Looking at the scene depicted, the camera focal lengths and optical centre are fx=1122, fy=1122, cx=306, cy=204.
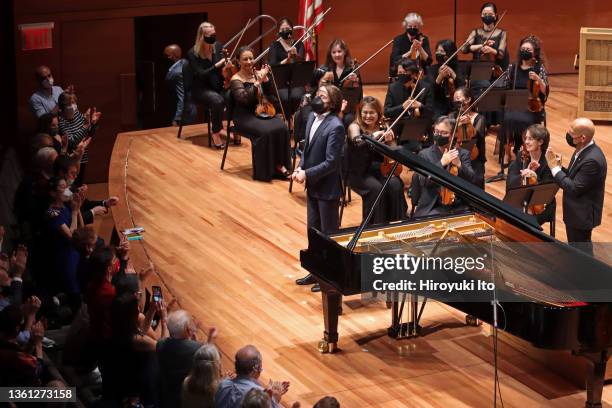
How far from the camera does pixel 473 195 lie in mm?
5613

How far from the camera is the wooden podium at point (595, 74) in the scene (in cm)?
1115

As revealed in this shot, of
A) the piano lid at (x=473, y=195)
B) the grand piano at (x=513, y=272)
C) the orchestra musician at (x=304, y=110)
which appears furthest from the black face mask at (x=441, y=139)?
the orchestra musician at (x=304, y=110)

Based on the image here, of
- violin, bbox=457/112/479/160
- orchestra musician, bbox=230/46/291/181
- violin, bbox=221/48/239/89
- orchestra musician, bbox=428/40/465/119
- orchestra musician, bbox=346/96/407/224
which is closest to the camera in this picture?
orchestra musician, bbox=346/96/407/224

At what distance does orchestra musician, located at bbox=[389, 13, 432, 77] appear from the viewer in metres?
10.6

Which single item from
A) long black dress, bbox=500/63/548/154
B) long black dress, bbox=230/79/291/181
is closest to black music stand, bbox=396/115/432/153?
long black dress, bbox=500/63/548/154

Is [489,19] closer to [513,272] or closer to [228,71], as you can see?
[228,71]

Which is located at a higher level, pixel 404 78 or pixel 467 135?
pixel 404 78

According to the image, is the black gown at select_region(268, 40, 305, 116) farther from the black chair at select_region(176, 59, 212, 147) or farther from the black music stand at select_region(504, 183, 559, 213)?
the black music stand at select_region(504, 183, 559, 213)

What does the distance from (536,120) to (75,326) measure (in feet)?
17.0

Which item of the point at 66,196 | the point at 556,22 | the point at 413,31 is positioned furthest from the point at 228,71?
the point at 556,22

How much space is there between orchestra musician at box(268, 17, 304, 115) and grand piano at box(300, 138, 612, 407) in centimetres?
385

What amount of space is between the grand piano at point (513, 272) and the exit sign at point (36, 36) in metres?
5.59

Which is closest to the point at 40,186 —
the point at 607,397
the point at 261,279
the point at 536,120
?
the point at 261,279

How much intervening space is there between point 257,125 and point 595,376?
178 inches
